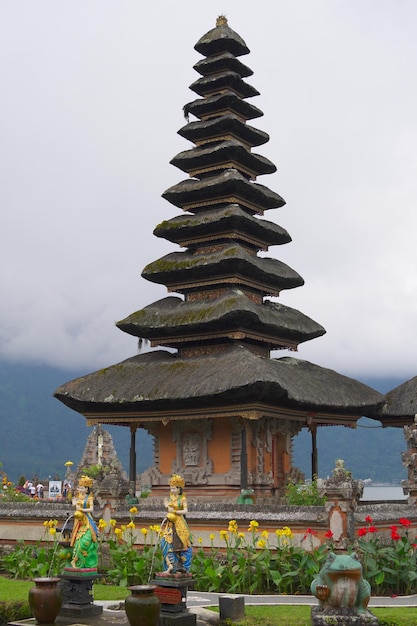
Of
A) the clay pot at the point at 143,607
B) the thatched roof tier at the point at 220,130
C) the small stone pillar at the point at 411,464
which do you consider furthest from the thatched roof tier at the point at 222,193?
the clay pot at the point at 143,607

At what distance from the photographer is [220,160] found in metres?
32.0

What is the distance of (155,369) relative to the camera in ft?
93.2

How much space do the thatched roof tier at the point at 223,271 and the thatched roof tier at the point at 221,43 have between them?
9283 mm

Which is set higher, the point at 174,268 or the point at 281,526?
the point at 174,268

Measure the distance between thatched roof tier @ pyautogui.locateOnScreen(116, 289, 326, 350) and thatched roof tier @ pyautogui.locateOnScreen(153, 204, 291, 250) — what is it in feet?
8.26

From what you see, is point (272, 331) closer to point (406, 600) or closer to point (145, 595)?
point (406, 600)

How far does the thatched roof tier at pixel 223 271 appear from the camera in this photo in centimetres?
2906

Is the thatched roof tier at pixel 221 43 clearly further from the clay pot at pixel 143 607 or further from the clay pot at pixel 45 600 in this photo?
the clay pot at pixel 143 607

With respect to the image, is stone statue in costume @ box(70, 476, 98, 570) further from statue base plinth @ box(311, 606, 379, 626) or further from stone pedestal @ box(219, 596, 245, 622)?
statue base plinth @ box(311, 606, 379, 626)

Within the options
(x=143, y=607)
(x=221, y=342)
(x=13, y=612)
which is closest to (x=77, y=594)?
(x=13, y=612)

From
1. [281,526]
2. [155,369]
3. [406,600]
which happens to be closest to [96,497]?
[281,526]

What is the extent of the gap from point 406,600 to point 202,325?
44.9 ft

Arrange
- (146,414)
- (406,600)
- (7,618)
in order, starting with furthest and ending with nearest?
(146,414)
(406,600)
(7,618)

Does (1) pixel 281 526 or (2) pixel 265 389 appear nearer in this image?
(1) pixel 281 526
